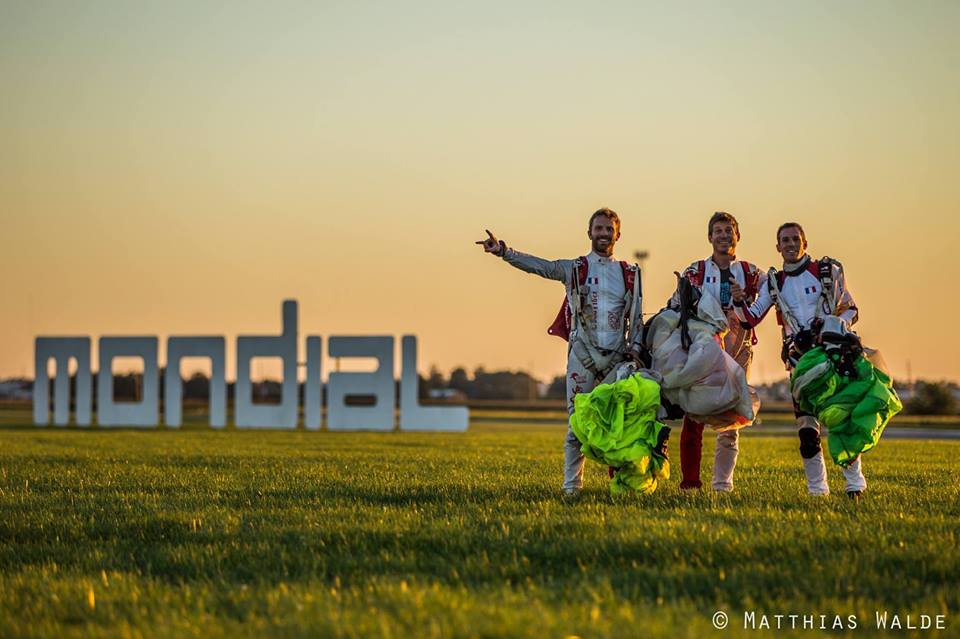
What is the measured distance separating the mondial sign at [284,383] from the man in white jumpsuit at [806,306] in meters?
22.4

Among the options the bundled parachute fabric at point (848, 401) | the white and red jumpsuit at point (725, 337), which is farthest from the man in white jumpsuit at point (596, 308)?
the bundled parachute fabric at point (848, 401)

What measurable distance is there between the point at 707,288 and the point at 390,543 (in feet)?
12.8

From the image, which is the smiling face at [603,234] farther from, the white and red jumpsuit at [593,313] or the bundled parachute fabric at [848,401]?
the bundled parachute fabric at [848,401]

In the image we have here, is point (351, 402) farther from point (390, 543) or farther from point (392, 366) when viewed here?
point (390, 543)

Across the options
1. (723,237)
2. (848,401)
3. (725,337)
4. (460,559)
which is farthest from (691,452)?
(460,559)

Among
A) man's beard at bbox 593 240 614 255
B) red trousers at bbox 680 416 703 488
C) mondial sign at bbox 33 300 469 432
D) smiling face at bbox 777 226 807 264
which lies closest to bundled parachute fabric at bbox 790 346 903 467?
smiling face at bbox 777 226 807 264

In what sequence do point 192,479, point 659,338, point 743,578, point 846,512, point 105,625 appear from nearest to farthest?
point 105,625 < point 743,578 < point 846,512 < point 659,338 < point 192,479

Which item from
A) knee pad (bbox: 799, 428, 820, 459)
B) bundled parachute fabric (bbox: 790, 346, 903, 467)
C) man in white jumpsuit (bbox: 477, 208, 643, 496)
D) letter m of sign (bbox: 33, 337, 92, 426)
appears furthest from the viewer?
letter m of sign (bbox: 33, 337, 92, 426)

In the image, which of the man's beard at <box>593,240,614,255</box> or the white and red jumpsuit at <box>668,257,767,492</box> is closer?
the man's beard at <box>593,240,614,255</box>

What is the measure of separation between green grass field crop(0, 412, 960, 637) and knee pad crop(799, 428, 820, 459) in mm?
437

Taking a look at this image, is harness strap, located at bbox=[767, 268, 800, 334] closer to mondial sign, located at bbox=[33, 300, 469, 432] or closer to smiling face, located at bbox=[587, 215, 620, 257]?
smiling face, located at bbox=[587, 215, 620, 257]

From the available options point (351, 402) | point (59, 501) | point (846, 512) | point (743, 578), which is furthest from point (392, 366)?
point (351, 402)

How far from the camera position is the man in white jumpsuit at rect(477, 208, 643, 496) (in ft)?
32.0

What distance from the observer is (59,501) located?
34.0 ft
